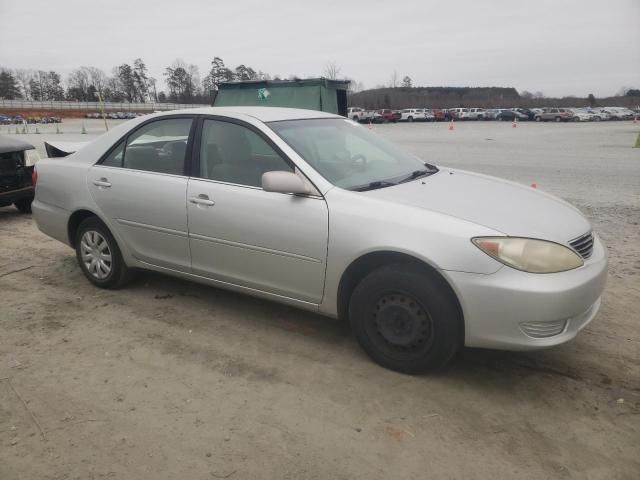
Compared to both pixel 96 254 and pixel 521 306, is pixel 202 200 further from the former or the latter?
pixel 521 306

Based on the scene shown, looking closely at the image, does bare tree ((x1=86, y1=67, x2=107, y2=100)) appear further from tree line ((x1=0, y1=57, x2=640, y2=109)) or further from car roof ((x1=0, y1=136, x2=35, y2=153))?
car roof ((x1=0, y1=136, x2=35, y2=153))

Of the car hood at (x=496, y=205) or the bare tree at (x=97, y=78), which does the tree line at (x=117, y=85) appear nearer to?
the bare tree at (x=97, y=78)

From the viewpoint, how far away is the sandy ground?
240cm

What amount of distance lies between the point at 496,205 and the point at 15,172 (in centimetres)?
679

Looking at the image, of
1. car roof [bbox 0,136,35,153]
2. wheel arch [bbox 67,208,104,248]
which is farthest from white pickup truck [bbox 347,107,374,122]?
wheel arch [bbox 67,208,104,248]

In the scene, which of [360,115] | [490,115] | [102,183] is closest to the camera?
[102,183]

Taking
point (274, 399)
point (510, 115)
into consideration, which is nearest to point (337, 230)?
point (274, 399)

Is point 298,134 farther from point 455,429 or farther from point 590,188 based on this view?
point 590,188

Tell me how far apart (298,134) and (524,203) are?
5.31ft

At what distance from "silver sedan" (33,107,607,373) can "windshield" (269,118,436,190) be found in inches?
0.6

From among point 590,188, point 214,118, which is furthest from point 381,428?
point 590,188

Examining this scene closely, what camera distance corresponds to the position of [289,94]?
1403 cm

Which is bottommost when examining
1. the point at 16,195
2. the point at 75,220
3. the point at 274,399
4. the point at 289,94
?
the point at 274,399

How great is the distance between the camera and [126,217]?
163 inches
